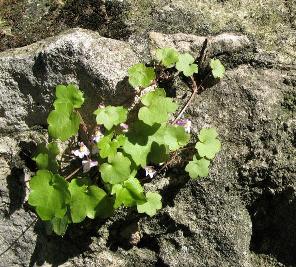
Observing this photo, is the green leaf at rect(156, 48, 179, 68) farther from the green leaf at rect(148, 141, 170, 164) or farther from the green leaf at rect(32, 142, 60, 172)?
the green leaf at rect(32, 142, 60, 172)

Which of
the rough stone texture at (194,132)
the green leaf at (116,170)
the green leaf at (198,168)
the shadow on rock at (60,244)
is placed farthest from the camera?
the shadow on rock at (60,244)

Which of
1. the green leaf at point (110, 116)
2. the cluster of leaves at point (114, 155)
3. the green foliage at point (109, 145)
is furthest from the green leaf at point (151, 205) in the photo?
the green leaf at point (110, 116)

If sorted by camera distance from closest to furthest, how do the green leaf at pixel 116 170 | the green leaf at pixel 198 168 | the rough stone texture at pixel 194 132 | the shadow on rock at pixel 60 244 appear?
the green leaf at pixel 116 170 < the green leaf at pixel 198 168 < the rough stone texture at pixel 194 132 < the shadow on rock at pixel 60 244

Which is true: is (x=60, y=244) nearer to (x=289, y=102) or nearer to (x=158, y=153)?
(x=158, y=153)

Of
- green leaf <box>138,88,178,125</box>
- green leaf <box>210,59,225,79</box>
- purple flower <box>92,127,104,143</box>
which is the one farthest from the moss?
purple flower <box>92,127,104,143</box>

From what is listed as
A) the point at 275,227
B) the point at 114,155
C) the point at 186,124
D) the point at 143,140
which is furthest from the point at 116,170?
the point at 275,227

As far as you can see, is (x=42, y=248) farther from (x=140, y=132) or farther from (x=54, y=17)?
(x=54, y=17)

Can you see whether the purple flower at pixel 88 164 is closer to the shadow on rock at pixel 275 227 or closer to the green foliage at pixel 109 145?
the green foliage at pixel 109 145

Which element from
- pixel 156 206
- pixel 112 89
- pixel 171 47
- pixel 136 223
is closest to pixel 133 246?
pixel 136 223
